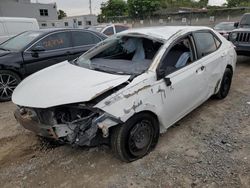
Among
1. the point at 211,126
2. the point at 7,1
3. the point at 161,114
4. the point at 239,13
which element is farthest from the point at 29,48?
the point at 7,1

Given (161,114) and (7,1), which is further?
(7,1)

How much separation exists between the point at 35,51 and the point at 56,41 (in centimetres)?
70

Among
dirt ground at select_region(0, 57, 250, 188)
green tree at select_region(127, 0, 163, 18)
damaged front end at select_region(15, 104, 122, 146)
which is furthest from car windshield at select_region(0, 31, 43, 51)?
green tree at select_region(127, 0, 163, 18)

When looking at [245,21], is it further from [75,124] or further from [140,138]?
[75,124]

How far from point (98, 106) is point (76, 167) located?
37.4 inches

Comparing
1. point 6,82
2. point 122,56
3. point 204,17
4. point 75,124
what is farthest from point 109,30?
point 204,17

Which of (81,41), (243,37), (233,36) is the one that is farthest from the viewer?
(233,36)

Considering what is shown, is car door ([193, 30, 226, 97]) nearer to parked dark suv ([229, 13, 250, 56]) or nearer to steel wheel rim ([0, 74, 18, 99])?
parked dark suv ([229, 13, 250, 56])

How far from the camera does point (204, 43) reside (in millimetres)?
4234

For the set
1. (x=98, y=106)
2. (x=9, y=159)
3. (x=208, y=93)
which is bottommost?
(x=9, y=159)

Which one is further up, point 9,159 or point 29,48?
point 29,48

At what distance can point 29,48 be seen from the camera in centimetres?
573

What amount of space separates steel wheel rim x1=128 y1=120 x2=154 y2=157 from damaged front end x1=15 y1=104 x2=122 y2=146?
1.06ft

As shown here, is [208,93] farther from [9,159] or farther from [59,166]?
[9,159]
